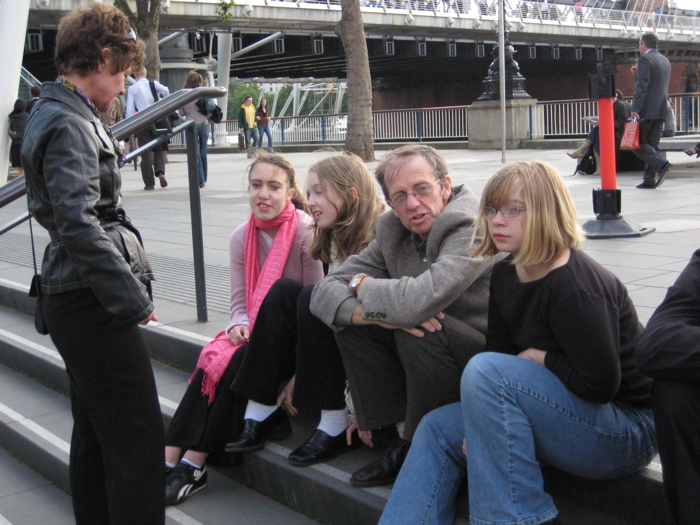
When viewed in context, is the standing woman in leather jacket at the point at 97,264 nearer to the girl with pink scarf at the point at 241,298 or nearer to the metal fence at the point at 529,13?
the girl with pink scarf at the point at 241,298

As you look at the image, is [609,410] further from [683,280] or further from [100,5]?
[100,5]

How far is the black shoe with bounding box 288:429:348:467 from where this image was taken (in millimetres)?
2951

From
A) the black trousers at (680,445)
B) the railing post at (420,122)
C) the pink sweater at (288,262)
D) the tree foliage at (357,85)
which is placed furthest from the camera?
the railing post at (420,122)

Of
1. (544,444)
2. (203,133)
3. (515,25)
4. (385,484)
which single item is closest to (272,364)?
(385,484)

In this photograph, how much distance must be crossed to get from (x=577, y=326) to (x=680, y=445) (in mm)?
375

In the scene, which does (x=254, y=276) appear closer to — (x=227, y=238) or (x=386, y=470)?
(x=386, y=470)

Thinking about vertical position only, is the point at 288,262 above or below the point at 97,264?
below

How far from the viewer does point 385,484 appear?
2.73m

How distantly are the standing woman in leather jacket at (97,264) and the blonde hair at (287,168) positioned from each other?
41.8 inches

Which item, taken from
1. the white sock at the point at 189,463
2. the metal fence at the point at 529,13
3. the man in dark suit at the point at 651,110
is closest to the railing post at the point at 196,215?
the white sock at the point at 189,463

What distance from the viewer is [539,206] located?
2238 millimetres

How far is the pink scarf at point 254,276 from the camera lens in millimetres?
3154

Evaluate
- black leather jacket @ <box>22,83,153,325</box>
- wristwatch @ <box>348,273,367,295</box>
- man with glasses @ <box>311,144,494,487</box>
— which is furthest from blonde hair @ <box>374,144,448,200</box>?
black leather jacket @ <box>22,83,153,325</box>

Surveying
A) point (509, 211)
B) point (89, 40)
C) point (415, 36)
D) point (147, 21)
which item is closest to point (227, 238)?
point (89, 40)
